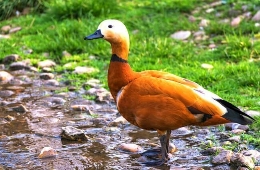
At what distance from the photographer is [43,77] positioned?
7016 mm

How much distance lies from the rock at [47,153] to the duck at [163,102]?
744 mm

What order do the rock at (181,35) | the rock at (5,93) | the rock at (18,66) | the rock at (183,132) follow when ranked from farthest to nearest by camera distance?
the rock at (181,35) → the rock at (18,66) → the rock at (5,93) → the rock at (183,132)

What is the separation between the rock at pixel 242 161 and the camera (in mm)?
4137

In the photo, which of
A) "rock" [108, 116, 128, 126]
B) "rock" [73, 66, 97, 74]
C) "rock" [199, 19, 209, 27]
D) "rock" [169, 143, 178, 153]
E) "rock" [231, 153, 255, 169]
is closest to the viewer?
"rock" [231, 153, 255, 169]

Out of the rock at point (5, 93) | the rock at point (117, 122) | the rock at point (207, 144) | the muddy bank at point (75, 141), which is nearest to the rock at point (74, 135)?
the muddy bank at point (75, 141)

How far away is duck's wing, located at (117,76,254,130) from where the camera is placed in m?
4.16

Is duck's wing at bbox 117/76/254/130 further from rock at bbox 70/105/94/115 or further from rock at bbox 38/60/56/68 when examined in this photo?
rock at bbox 38/60/56/68

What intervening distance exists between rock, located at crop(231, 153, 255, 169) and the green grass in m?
1.32

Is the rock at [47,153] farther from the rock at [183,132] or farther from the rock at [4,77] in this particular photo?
the rock at [4,77]

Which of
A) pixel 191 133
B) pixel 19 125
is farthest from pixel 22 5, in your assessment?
pixel 191 133

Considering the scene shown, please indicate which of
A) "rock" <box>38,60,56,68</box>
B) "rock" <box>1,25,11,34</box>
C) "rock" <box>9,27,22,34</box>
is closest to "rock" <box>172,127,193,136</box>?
"rock" <box>38,60,56,68</box>

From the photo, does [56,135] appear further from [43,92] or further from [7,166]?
[43,92]

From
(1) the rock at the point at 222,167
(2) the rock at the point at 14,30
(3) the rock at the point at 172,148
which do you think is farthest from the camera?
(2) the rock at the point at 14,30

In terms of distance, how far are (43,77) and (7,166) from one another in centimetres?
274
